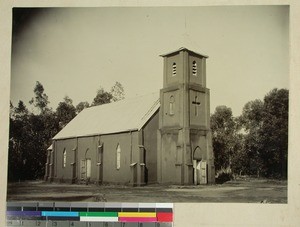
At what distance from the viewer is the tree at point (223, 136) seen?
6.68 metres

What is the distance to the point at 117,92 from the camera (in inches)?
271

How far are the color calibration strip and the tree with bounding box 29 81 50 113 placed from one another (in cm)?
135

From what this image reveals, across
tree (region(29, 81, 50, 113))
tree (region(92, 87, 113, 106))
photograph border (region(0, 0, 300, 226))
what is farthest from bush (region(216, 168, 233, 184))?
tree (region(29, 81, 50, 113))

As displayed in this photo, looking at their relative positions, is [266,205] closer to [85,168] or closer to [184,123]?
[184,123]

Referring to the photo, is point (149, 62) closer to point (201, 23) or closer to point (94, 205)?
point (201, 23)

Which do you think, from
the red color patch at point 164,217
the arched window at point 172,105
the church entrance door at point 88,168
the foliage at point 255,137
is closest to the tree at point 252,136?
the foliage at point 255,137

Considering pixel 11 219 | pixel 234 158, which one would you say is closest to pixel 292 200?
pixel 234 158

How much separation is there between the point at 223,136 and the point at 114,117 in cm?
157

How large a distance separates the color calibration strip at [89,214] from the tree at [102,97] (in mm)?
1415

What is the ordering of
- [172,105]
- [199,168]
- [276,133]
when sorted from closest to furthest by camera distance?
[276,133] → [199,168] → [172,105]

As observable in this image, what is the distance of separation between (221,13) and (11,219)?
405cm

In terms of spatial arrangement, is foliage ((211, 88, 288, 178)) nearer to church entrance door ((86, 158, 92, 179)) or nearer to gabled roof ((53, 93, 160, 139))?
gabled roof ((53, 93, 160, 139))

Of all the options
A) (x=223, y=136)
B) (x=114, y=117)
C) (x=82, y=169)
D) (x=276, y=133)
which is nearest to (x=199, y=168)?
(x=223, y=136)

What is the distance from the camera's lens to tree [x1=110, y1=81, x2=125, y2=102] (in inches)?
269
